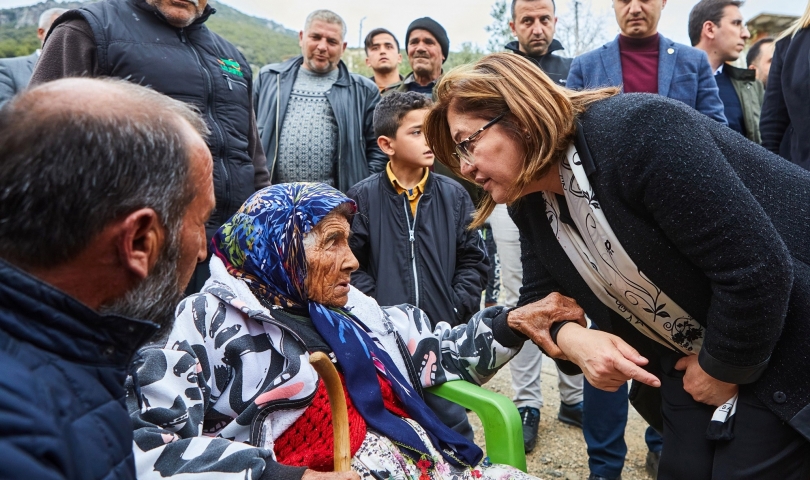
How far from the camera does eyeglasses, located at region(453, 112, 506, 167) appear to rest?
202 centimetres

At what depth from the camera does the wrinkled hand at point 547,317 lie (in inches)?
88.6

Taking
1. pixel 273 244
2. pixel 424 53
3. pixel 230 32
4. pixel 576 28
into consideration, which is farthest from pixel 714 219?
pixel 230 32

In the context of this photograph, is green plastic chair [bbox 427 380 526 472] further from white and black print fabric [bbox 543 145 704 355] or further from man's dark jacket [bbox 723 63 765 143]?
man's dark jacket [bbox 723 63 765 143]

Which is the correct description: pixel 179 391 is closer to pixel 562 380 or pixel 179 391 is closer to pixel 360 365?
pixel 360 365

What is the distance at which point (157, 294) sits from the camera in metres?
1.31

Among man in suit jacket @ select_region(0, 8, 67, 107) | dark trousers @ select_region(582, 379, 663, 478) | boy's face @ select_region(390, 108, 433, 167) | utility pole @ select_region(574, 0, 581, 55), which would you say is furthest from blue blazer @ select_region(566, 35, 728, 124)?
utility pole @ select_region(574, 0, 581, 55)

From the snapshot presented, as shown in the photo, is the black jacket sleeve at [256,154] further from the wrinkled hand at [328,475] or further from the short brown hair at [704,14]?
the short brown hair at [704,14]

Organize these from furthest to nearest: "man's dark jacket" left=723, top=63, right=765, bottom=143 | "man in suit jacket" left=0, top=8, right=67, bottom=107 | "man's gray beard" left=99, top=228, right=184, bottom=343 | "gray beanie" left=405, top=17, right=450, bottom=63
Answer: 1. "gray beanie" left=405, top=17, right=450, bottom=63
2. "man's dark jacket" left=723, top=63, right=765, bottom=143
3. "man in suit jacket" left=0, top=8, right=67, bottom=107
4. "man's gray beard" left=99, top=228, right=184, bottom=343

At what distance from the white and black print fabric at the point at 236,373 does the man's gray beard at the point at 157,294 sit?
0.40 meters

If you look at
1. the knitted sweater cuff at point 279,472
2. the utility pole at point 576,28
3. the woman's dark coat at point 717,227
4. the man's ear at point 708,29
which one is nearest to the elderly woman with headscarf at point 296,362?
the knitted sweater cuff at point 279,472

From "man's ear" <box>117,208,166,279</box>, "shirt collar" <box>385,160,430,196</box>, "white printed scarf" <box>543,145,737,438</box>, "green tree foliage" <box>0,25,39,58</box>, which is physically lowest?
"green tree foliage" <box>0,25,39,58</box>

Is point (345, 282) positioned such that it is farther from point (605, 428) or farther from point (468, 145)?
point (605, 428)

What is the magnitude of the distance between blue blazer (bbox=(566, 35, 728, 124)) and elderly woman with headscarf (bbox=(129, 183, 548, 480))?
1.99 metres

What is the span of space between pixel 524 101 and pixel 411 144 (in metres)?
1.92
